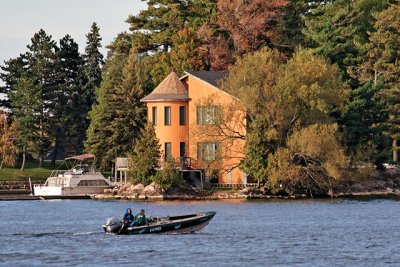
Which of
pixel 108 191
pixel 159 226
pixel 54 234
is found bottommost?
pixel 54 234

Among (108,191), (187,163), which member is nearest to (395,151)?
(187,163)

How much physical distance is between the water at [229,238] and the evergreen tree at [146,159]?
7814mm

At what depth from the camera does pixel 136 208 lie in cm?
8812

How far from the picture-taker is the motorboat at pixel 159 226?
6619cm

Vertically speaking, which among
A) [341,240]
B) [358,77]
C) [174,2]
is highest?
[174,2]

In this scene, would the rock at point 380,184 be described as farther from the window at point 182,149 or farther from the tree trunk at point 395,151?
the window at point 182,149

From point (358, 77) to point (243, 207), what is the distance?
109ft

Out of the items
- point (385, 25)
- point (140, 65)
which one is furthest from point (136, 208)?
point (385, 25)

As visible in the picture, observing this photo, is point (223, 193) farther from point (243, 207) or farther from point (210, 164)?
point (243, 207)

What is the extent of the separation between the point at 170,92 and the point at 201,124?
5.67 m

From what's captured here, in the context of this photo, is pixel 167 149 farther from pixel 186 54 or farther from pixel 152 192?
pixel 186 54

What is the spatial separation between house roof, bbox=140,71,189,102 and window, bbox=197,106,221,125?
3424 mm

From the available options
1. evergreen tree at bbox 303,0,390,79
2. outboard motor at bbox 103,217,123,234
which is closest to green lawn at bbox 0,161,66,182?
evergreen tree at bbox 303,0,390,79

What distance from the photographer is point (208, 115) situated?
100m
